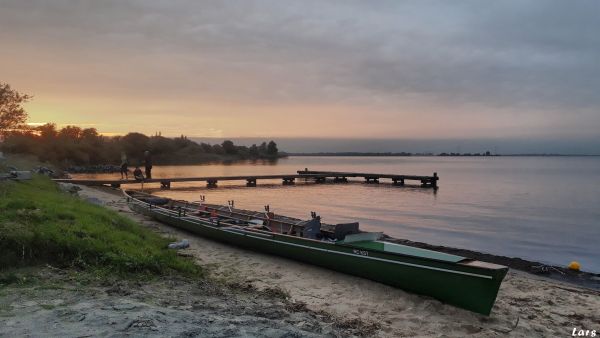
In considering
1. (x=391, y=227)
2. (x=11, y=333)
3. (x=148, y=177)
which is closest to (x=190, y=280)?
(x=11, y=333)

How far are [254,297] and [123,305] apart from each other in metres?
2.65

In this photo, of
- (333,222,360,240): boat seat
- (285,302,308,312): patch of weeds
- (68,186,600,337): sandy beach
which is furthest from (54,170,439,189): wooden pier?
(285,302,308,312): patch of weeds

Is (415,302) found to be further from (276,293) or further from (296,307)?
(276,293)

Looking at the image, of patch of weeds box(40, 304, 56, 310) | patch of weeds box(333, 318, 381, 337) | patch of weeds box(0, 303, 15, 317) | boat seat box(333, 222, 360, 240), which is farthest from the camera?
boat seat box(333, 222, 360, 240)

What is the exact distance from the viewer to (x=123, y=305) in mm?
5551

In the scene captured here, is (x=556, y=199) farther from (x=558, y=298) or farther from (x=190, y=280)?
(x=190, y=280)

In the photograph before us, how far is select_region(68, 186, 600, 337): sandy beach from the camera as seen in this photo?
7.24 m

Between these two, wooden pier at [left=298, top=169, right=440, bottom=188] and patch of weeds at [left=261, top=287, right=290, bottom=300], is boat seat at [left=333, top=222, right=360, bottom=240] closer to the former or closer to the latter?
patch of weeds at [left=261, top=287, right=290, bottom=300]

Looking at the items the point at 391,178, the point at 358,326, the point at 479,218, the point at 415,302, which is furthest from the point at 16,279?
the point at 391,178

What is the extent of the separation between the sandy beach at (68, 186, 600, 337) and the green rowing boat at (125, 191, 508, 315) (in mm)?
237

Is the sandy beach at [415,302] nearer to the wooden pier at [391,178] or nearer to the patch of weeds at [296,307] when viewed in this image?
the patch of weeds at [296,307]

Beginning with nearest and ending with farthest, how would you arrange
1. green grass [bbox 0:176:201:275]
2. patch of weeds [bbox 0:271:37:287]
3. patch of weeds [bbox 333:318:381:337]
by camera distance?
patch of weeds [bbox 0:271:37:287] < patch of weeds [bbox 333:318:381:337] < green grass [bbox 0:176:201:275]

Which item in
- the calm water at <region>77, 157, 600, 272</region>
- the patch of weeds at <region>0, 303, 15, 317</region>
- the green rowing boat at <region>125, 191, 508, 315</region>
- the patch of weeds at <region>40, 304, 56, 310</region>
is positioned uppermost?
the patch of weeds at <region>0, 303, 15, 317</region>

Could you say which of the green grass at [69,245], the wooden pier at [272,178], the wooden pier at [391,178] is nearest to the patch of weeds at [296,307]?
the green grass at [69,245]
